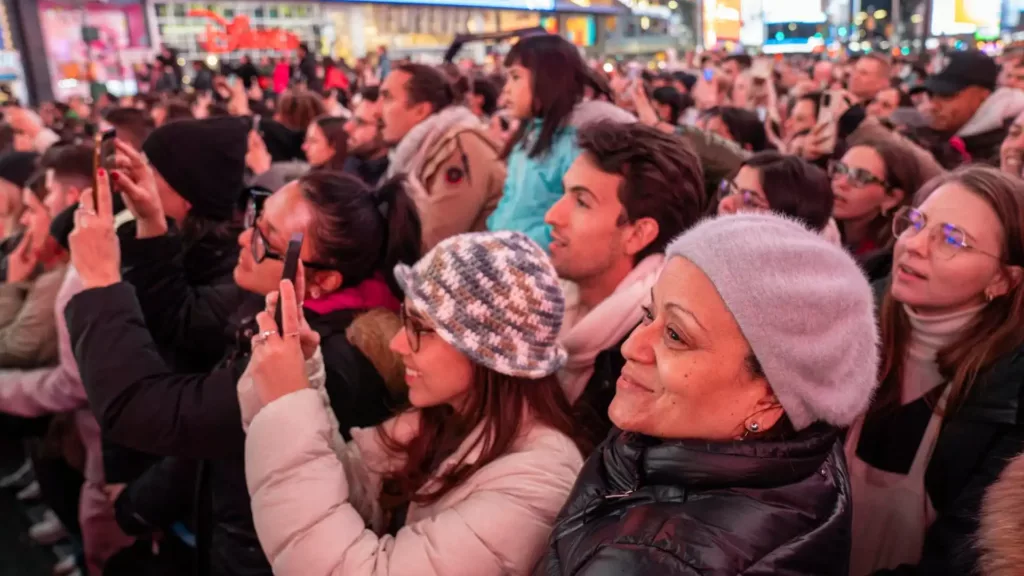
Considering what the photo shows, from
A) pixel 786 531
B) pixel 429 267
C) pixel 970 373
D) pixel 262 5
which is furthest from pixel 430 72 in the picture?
pixel 262 5

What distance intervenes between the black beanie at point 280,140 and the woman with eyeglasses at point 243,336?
10.6ft

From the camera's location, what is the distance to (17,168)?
353 cm

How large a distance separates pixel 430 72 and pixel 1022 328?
296 cm

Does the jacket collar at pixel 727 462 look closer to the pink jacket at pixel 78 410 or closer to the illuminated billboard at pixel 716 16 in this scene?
the pink jacket at pixel 78 410

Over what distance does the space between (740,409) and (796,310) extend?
17 centimetres

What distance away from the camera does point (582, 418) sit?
5.18 feet

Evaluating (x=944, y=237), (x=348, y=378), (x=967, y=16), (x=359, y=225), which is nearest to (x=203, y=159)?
(x=359, y=225)

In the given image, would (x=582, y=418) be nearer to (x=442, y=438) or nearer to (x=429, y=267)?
(x=442, y=438)

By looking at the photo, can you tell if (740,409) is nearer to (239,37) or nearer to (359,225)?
(359,225)

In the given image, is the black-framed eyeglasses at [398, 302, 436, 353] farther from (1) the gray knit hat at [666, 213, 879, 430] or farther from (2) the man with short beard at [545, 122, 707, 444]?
(1) the gray knit hat at [666, 213, 879, 430]

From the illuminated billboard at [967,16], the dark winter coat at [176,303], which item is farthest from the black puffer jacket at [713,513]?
the illuminated billboard at [967,16]

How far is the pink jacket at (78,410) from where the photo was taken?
92.5 inches

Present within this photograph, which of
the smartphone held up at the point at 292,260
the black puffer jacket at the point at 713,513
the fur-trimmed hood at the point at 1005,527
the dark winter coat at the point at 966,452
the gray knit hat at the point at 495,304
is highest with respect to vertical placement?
Answer: the smartphone held up at the point at 292,260

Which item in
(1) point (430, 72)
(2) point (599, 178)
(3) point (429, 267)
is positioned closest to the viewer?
(3) point (429, 267)
